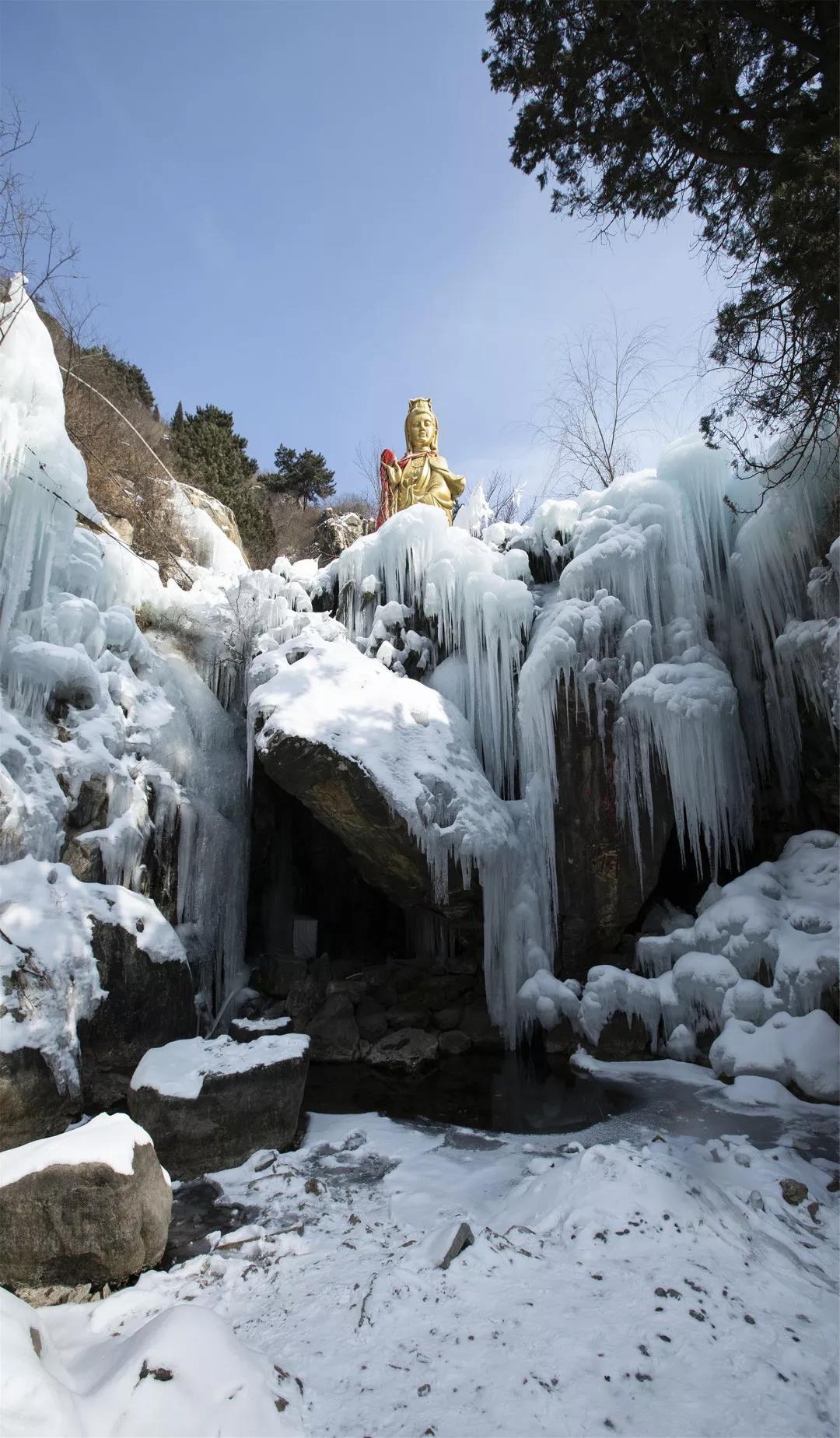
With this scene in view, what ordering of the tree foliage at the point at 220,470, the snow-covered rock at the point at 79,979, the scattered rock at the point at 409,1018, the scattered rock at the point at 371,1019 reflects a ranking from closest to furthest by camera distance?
the snow-covered rock at the point at 79,979, the scattered rock at the point at 371,1019, the scattered rock at the point at 409,1018, the tree foliage at the point at 220,470

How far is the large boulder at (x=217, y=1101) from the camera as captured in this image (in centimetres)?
463

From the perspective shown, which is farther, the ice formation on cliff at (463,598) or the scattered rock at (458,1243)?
the ice formation on cliff at (463,598)

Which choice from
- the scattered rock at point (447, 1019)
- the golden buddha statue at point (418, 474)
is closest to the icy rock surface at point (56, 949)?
the scattered rock at point (447, 1019)

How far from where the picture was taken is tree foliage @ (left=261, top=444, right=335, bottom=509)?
78.0 ft

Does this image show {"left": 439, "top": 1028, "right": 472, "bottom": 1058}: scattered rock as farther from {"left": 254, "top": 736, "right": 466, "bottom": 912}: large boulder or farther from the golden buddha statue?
the golden buddha statue

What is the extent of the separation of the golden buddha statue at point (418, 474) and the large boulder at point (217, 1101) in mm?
8987

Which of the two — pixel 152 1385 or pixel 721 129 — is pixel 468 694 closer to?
pixel 721 129

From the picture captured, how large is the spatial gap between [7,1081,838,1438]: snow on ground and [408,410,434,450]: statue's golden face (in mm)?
11006

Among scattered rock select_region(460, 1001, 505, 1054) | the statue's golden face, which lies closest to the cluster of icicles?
scattered rock select_region(460, 1001, 505, 1054)

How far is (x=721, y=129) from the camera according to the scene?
4.00m

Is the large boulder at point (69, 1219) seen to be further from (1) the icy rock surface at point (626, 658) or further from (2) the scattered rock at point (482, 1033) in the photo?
(2) the scattered rock at point (482, 1033)

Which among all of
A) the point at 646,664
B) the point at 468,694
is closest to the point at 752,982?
the point at 646,664

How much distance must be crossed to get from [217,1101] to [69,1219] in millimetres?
1555

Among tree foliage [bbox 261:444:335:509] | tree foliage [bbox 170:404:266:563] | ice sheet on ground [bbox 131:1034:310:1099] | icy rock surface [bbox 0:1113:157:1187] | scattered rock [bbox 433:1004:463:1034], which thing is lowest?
scattered rock [bbox 433:1004:463:1034]
